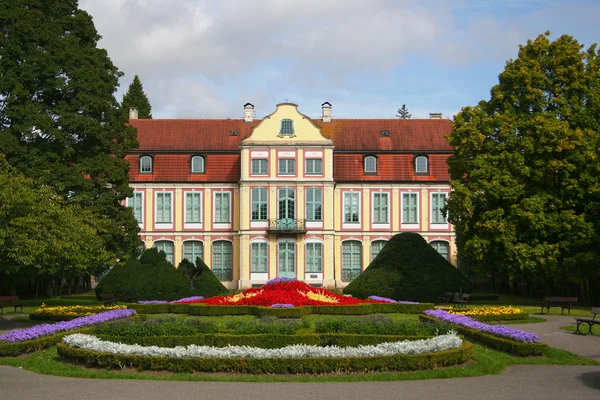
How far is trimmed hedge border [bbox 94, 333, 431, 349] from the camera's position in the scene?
16.5 meters

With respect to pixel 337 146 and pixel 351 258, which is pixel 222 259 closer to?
pixel 351 258

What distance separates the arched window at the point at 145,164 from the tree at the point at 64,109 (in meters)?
11.8

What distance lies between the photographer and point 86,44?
1368 inches

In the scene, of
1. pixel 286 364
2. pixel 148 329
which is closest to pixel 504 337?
pixel 286 364

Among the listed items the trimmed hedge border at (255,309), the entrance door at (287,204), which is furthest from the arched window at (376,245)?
the trimmed hedge border at (255,309)

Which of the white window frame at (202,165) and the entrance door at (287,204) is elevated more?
the white window frame at (202,165)

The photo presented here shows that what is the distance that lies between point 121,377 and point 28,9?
75.9 ft

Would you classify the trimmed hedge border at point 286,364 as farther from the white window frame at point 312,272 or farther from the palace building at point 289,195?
the white window frame at point 312,272

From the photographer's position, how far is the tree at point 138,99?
6462cm

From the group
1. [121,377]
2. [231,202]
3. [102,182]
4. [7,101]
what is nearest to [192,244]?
[231,202]

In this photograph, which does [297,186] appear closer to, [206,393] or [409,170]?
[409,170]

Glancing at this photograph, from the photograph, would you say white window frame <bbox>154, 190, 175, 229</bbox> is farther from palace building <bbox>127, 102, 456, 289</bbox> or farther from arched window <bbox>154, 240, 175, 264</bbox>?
arched window <bbox>154, 240, 175, 264</bbox>

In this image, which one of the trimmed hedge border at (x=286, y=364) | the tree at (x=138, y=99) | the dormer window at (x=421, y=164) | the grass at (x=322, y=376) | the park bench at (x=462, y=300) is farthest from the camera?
the tree at (x=138, y=99)

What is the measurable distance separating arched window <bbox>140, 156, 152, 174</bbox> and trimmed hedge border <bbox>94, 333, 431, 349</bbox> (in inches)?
1230
